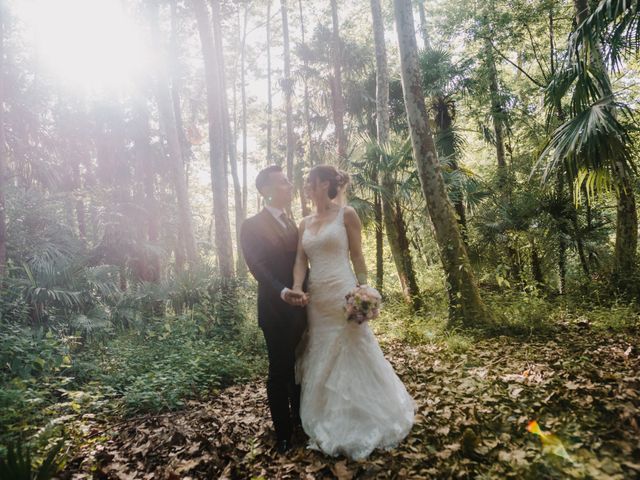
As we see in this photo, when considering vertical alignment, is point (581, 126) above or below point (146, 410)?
above

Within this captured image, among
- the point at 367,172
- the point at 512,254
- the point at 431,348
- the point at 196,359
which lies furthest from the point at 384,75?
the point at 196,359

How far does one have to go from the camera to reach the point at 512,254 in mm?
9664

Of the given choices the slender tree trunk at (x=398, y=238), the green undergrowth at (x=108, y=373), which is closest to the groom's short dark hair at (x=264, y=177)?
the green undergrowth at (x=108, y=373)

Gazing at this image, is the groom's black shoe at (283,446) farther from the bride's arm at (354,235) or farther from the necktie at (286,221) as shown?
the necktie at (286,221)

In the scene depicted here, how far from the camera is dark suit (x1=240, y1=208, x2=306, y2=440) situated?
334 centimetres

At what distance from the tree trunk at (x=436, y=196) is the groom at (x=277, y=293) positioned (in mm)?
3870

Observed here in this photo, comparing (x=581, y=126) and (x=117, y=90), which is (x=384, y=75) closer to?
(x=581, y=126)

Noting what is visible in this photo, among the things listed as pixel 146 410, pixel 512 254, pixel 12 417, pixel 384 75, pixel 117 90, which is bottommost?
pixel 146 410

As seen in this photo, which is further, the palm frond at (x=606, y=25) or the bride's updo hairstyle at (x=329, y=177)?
the palm frond at (x=606, y=25)

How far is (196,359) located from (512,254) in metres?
7.61

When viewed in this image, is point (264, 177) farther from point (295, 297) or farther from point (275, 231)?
point (295, 297)

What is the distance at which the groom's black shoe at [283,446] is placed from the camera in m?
3.27

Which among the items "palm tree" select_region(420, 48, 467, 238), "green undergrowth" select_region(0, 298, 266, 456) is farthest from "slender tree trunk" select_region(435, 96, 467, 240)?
"green undergrowth" select_region(0, 298, 266, 456)

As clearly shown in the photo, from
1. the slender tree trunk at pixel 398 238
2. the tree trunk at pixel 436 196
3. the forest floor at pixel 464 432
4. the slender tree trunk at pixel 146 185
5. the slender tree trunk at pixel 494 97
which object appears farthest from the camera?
the slender tree trunk at pixel 146 185
